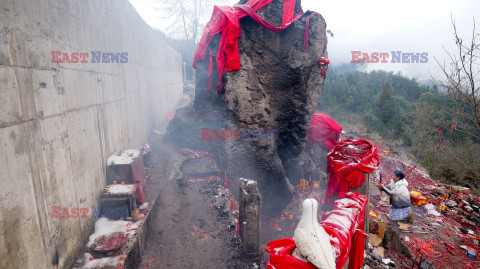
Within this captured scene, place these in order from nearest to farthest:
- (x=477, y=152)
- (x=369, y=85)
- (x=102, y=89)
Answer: (x=102, y=89) < (x=477, y=152) < (x=369, y=85)

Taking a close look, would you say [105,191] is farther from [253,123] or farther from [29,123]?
[253,123]

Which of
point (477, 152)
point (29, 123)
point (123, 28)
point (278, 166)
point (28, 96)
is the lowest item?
point (477, 152)

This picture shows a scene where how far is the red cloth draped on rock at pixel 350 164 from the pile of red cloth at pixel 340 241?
0.60 meters

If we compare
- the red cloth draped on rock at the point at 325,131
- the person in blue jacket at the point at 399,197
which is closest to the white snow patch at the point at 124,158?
the person in blue jacket at the point at 399,197

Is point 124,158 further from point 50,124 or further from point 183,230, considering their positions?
point 50,124

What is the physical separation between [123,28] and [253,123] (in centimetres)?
457

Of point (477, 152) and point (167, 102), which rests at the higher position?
point (167, 102)

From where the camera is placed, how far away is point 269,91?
252 inches

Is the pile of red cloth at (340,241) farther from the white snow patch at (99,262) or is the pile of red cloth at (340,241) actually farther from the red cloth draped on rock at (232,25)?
the red cloth draped on rock at (232,25)

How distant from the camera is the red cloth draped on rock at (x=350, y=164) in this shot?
3375 millimetres

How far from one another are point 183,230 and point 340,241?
402 centimetres

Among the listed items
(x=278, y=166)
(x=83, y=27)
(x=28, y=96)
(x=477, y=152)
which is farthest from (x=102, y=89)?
(x=477, y=152)

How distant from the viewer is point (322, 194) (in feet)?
27.0

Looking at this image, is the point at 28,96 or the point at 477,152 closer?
the point at 28,96
